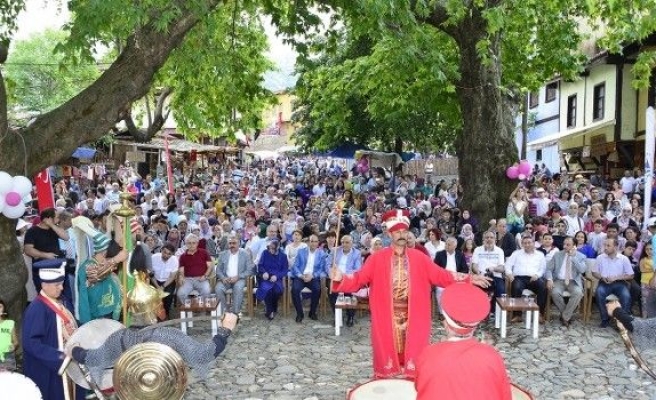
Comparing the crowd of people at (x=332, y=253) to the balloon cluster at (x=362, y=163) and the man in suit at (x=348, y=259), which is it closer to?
the man in suit at (x=348, y=259)

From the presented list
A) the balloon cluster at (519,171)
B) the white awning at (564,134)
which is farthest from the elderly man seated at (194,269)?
the white awning at (564,134)

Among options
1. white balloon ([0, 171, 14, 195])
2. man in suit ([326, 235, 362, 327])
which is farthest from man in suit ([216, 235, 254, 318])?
white balloon ([0, 171, 14, 195])

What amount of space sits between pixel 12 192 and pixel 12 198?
70 millimetres

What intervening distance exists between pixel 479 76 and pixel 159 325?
1085 centimetres

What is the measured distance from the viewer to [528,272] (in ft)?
34.7

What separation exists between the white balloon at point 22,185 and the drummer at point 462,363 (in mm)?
5559

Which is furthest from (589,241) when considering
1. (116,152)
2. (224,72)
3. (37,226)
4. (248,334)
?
(116,152)

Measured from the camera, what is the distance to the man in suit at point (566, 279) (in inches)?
405

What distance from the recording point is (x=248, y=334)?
10117 millimetres

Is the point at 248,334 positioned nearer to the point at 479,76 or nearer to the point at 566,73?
the point at 479,76

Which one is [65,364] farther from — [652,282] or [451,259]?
[652,282]

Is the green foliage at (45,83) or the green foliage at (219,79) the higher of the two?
the green foliage at (45,83)

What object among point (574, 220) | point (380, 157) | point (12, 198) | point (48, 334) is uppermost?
point (380, 157)

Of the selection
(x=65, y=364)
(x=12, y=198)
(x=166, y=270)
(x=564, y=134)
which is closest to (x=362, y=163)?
(x=564, y=134)
